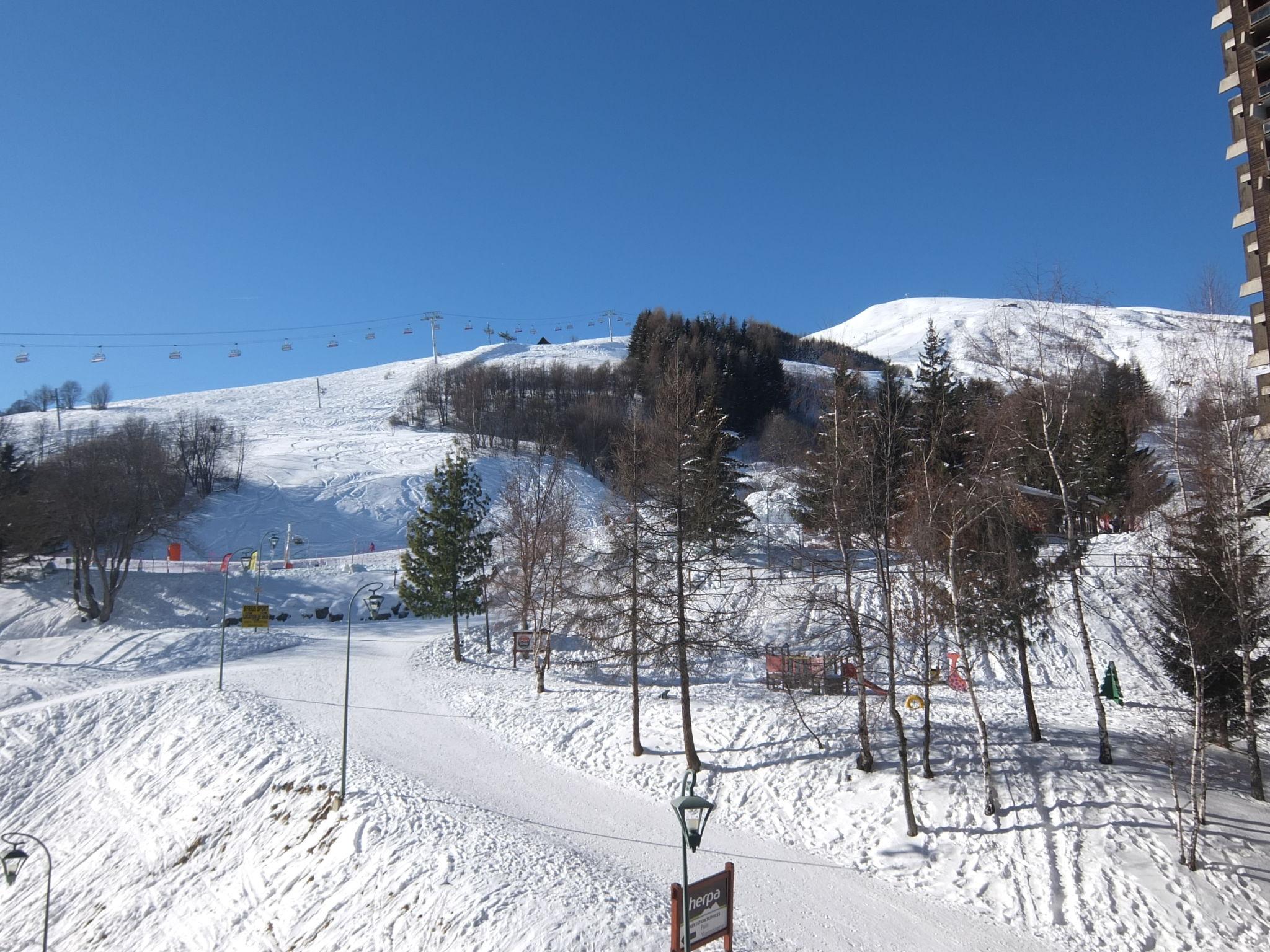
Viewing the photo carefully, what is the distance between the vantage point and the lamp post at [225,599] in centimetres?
2761

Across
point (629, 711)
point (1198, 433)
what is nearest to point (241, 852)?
point (629, 711)

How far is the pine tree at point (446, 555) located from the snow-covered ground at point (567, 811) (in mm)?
2597

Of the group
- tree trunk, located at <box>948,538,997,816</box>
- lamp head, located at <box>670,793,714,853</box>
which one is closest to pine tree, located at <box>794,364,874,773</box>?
tree trunk, located at <box>948,538,997,816</box>

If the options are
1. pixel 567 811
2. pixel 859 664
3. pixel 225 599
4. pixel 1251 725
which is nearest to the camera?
pixel 1251 725

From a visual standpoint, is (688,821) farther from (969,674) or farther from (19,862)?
(19,862)

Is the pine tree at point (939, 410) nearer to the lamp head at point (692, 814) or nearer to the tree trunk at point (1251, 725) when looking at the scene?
the tree trunk at point (1251, 725)

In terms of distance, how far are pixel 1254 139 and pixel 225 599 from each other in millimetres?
32785

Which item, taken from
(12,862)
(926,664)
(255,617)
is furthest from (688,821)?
(255,617)

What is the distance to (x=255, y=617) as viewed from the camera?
34.9 meters

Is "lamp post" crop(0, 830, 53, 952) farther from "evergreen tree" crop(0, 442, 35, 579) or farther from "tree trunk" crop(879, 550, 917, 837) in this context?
"evergreen tree" crop(0, 442, 35, 579)

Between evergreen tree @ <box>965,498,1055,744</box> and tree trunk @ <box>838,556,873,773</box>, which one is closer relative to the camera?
tree trunk @ <box>838,556,873,773</box>

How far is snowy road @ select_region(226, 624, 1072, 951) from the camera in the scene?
41.6 feet

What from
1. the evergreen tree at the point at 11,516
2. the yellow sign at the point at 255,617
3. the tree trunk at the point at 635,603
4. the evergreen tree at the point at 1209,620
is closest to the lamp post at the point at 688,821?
the tree trunk at the point at 635,603

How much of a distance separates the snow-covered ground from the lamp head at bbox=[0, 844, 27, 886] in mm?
759
